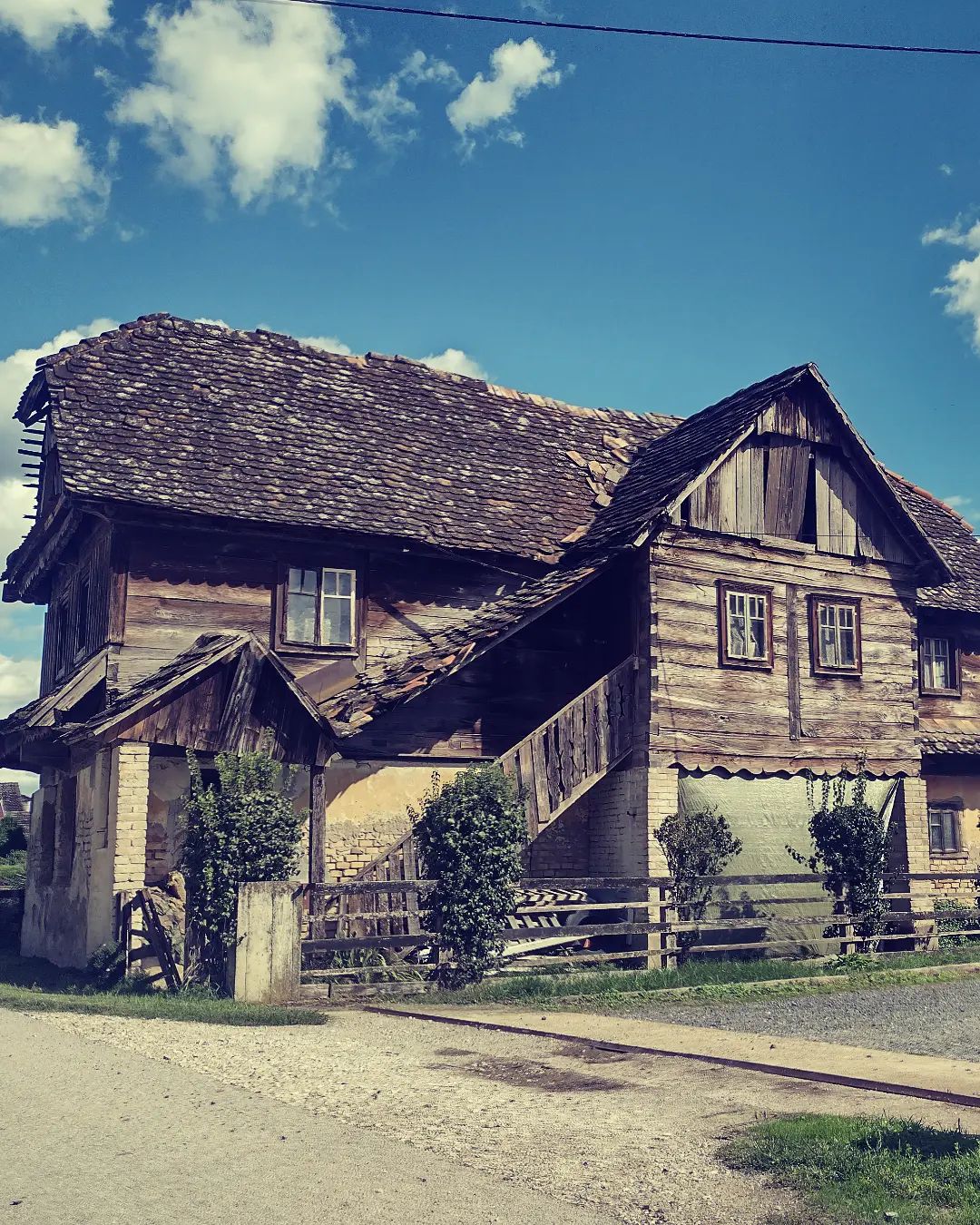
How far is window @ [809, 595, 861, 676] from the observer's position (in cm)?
2372

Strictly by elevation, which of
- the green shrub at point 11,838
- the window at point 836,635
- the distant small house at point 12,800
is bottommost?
the green shrub at point 11,838

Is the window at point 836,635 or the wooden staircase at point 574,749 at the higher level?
the window at point 836,635

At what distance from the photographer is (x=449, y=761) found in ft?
72.0

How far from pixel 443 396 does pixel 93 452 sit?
335 inches

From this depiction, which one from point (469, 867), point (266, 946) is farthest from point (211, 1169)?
point (469, 867)

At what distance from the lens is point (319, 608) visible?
2222 cm

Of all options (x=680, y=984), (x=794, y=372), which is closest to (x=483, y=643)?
(x=680, y=984)

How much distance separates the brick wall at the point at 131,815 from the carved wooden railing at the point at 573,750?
5.28 metres

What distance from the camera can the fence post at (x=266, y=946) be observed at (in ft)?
48.1

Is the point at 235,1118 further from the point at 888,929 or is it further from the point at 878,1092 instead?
the point at 888,929

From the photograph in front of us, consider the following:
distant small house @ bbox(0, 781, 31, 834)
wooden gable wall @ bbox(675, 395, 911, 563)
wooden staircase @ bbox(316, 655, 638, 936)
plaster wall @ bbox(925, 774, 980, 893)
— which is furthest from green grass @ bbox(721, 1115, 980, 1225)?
distant small house @ bbox(0, 781, 31, 834)

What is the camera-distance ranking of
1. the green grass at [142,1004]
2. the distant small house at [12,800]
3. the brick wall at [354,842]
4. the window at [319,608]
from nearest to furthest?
1. the green grass at [142,1004]
2. the brick wall at [354,842]
3. the window at [319,608]
4. the distant small house at [12,800]

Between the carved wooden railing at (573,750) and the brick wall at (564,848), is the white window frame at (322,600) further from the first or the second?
the brick wall at (564,848)

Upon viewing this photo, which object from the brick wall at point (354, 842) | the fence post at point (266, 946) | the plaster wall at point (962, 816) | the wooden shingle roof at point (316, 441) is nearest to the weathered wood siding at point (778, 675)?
the wooden shingle roof at point (316, 441)
